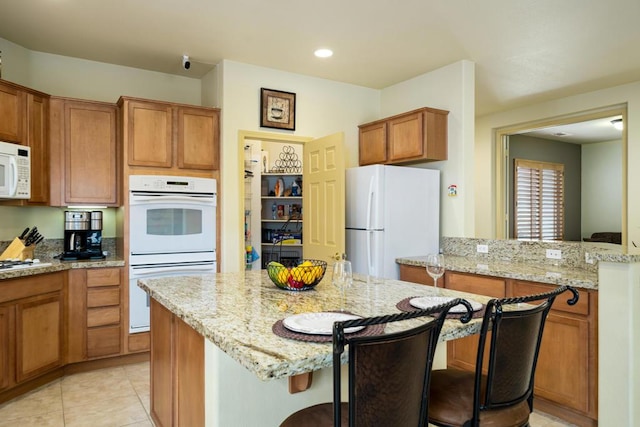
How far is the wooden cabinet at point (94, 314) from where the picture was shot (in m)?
3.38

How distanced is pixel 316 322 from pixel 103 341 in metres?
2.78

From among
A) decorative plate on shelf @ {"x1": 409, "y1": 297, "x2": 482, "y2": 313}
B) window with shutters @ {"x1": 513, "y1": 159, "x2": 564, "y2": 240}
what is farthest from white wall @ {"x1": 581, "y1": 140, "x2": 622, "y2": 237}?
decorative plate on shelf @ {"x1": 409, "y1": 297, "x2": 482, "y2": 313}

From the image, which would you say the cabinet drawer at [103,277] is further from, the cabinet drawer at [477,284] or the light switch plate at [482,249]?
the light switch plate at [482,249]

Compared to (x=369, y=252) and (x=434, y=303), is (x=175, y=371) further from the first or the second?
(x=369, y=252)

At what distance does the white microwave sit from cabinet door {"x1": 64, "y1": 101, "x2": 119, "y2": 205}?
1.15ft

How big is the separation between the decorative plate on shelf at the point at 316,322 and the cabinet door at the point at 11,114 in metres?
2.84

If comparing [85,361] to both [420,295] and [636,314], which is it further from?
[636,314]

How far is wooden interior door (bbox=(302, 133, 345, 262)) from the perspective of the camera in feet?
12.8

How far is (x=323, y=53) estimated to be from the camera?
3771 millimetres

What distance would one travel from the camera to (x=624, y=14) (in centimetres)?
296

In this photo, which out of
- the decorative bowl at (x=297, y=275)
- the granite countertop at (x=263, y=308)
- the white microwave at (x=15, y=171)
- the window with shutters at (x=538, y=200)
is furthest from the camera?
the window with shutters at (x=538, y=200)

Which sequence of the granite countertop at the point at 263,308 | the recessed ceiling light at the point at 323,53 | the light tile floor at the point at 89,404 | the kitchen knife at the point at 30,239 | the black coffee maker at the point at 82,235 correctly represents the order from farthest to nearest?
the recessed ceiling light at the point at 323,53 < the black coffee maker at the point at 82,235 < the kitchen knife at the point at 30,239 < the light tile floor at the point at 89,404 < the granite countertop at the point at 263,308

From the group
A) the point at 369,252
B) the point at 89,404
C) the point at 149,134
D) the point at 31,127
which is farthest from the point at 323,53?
the point at 89,404

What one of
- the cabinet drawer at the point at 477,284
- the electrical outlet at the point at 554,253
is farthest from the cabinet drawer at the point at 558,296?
the electrical outlet at the point at 554,253
